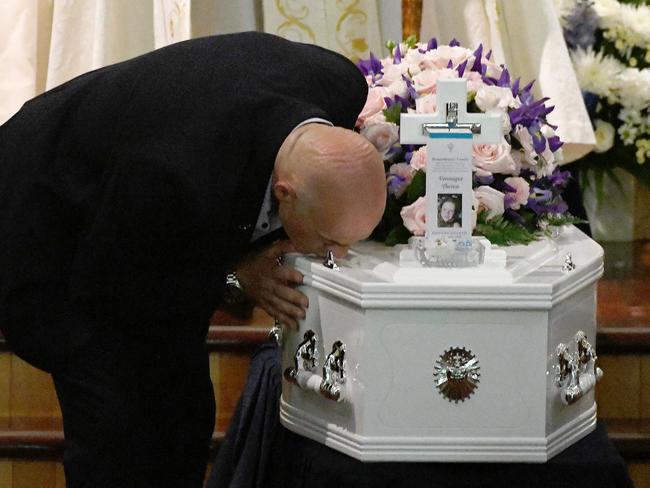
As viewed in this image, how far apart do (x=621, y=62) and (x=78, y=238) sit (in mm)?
2028

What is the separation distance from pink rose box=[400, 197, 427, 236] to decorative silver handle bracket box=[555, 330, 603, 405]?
355 mm

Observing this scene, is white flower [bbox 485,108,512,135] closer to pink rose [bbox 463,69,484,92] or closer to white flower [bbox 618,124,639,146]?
pink rose [bbox 463,69,484,92]

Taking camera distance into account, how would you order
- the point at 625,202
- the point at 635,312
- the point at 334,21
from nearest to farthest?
the point at 635,312 → the point at 334,21 → the point at 625,202

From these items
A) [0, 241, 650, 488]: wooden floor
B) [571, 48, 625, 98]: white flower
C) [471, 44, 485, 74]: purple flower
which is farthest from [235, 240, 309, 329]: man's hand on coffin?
[571, 48, 625, 98]: white flower

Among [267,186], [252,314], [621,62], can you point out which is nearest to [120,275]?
[267,186]

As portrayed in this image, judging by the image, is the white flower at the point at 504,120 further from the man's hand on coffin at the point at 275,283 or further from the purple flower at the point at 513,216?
the man's hand on coffin at the point at 275,283

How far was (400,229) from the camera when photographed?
259cm

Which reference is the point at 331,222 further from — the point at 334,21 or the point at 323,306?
the point at 334,21

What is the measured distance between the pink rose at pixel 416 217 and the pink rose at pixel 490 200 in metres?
0.12

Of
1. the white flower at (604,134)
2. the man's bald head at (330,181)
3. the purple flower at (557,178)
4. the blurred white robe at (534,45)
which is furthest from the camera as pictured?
the white flower at (604,134)

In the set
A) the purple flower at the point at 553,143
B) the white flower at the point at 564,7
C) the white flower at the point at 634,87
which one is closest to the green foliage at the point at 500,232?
the purple flower at the point at 553,143

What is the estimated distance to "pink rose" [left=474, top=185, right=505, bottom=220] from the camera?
2.56 m

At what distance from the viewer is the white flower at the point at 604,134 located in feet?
12.9

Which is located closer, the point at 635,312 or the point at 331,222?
the point at 331,222
